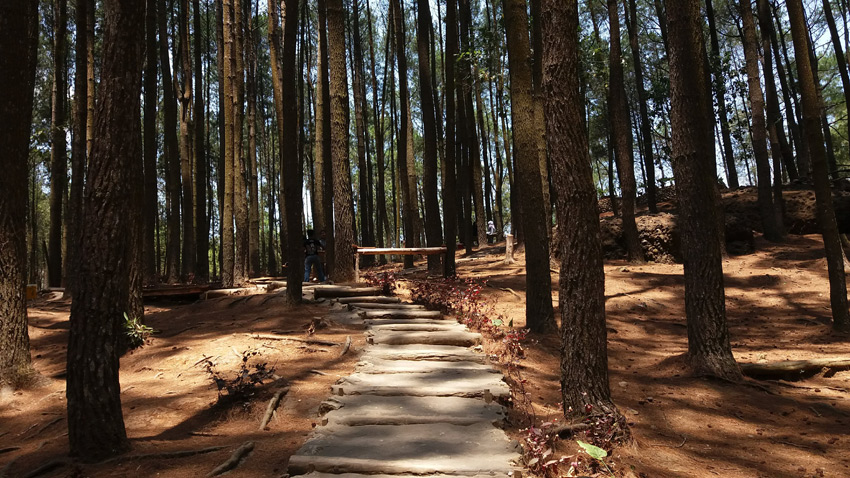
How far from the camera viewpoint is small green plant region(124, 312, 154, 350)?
748 cm

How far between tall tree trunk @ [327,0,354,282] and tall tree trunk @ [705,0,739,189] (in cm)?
1602

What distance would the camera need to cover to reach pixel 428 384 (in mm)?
5320

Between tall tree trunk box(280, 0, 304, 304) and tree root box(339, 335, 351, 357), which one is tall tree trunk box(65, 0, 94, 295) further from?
tree root box(339, 335, 351, 357)

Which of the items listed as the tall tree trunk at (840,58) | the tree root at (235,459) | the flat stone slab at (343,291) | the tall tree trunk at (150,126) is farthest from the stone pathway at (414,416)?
the tall tree trunk at (840,58)

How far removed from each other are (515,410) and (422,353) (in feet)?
5.20

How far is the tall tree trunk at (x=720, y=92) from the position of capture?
68.1 ft

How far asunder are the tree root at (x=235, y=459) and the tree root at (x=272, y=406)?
66 cm

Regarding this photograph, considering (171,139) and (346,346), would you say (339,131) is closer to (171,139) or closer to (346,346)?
(346,346)

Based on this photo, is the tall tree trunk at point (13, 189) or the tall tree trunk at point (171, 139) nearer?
the tall tree trunk at point (13, 189)

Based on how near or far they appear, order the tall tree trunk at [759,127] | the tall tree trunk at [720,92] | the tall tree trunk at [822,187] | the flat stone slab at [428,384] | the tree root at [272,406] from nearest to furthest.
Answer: the tree root at [272,406]
the flat stone slab at [428,384]
the tall tree trunk at [822,187]
the tall tree trunk at [759,127]
the tall tree trunk at [720,92]

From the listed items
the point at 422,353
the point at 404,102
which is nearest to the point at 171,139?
the point at 404,102

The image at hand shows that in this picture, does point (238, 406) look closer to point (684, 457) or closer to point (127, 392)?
point (127, 392)

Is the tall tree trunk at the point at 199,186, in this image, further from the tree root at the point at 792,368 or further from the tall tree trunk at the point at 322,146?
the tree root at the point at 792,368

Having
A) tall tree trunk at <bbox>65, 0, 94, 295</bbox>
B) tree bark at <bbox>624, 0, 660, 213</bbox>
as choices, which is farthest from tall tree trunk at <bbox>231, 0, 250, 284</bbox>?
tree bark at <bbox>624, 0, 660, 213</bbox>
